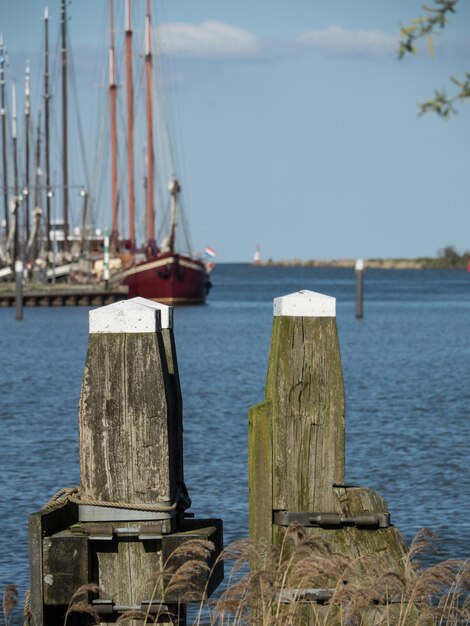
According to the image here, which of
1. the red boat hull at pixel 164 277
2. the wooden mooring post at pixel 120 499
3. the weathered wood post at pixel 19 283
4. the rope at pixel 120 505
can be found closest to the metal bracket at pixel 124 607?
the wooden mooring post at pixel 120 499

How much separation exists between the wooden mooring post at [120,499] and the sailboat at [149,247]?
72778 millimetres

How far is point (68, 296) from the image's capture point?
8069cm

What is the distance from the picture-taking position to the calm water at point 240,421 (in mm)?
15820

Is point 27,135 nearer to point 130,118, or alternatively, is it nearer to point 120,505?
point 130,118

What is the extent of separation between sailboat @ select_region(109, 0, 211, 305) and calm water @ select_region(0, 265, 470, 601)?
1759 centimetres

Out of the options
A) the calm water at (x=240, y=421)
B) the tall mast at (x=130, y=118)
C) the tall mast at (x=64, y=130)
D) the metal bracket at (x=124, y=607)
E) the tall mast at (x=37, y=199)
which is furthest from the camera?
the tall mast at (x=37, y=199)

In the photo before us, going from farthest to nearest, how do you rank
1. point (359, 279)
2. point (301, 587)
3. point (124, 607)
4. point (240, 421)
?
1. point (359, 279)
2. point (240, 421)
3. point (301, 587)
4. point (124, 607)

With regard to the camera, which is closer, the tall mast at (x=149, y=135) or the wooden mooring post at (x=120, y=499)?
the wooden mooring post at (x=120, y=499)

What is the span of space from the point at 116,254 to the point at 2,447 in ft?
219

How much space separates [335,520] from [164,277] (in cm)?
7649

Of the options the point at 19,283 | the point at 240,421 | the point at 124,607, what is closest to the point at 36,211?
the point at 19,283

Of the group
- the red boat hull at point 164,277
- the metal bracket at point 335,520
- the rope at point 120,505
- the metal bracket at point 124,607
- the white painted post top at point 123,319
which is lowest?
the red boat hull at point 164,277

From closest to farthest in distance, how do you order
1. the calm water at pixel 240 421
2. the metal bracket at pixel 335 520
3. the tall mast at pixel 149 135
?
1. the metal bracket at pixel 335 520
2. the calm water at pixel 240 421
3. the tall mast at pixel 149 135

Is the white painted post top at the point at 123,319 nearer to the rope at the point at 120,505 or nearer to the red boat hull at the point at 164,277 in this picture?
the rope at the point at 120,505
